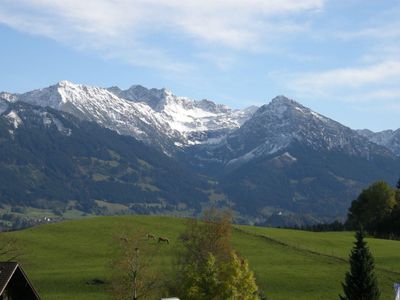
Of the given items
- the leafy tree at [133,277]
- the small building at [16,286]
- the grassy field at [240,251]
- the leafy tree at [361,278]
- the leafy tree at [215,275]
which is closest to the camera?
the small building at [16,286]

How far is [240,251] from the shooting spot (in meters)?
128

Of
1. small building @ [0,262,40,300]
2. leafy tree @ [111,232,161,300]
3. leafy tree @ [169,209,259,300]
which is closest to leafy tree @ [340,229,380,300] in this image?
leafy tree @ [169,209,259,300]

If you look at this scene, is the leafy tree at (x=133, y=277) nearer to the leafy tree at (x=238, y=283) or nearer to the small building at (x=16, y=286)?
the leafy tree at (x=238, y=283)

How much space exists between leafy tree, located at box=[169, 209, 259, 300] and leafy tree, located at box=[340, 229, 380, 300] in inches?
418

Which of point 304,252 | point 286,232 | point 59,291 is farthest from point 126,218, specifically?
point 59,291

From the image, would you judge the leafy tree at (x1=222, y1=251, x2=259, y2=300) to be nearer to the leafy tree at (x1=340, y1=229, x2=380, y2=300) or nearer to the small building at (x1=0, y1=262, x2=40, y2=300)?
the leafy tree at (x1=340, y1=229, x2=380, y2=300)

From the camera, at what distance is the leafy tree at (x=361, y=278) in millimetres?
71938

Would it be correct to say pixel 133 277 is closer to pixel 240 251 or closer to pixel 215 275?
pixel 215 275

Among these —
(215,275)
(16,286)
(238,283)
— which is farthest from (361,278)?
(16,286)

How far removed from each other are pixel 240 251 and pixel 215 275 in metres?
50.4

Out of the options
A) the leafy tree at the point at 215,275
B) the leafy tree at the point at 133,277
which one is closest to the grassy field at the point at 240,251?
the leafy tree at the point at 133,277

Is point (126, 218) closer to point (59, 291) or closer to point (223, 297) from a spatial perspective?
point (59, 291)

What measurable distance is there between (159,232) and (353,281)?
78.2 meters

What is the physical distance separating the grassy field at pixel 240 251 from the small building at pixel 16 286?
3878 centimetres
